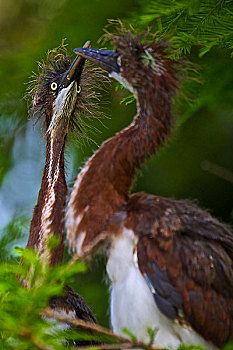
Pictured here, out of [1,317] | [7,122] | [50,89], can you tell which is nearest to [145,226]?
[1,317]

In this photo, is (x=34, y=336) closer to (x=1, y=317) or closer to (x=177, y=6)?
(x=1, y=317)

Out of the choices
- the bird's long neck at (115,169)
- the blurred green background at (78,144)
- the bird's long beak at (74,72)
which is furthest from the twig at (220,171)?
the bird's long neck at (115,169)

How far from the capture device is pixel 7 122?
11.9 feet

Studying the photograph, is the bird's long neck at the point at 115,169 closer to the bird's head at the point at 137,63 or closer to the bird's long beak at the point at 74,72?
the bird's head at the point at 137,63

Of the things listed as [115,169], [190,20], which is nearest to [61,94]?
[190,20]

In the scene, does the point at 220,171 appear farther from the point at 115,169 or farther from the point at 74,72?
the point at 115,169

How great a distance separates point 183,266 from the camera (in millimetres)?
1670

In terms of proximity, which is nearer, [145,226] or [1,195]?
[145,226]

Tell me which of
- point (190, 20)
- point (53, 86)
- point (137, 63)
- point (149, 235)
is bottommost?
point (149, 235)

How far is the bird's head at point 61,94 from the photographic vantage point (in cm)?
240

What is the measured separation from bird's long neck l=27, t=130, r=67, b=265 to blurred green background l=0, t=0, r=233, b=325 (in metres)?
0.44

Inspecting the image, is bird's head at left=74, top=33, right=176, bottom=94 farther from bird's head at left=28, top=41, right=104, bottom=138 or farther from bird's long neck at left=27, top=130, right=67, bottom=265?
bird's long neck at left=27, top=130, right=67, bottom=265

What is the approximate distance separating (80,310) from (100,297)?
0.90 metres

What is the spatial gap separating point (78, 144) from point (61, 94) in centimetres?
57
